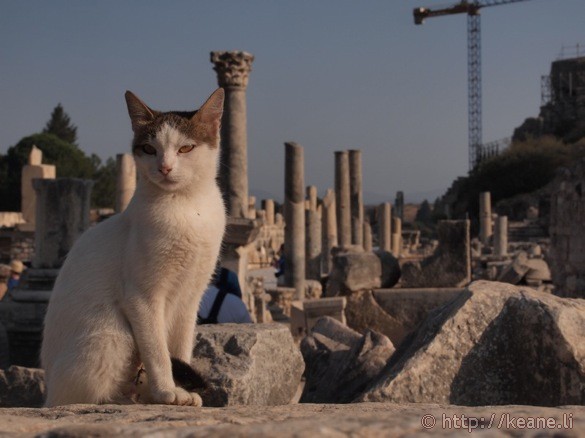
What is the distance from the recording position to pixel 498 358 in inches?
150

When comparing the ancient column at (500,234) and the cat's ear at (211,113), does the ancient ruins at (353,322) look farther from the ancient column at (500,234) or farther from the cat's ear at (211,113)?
the ancient column at (500,234)

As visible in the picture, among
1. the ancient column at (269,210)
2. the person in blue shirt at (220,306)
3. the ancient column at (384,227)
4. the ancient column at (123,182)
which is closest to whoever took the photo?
the person in blue shirt at (220,306)

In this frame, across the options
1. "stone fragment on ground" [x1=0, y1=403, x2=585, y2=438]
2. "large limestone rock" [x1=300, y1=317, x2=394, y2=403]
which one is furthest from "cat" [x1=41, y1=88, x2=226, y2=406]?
"large limestone rock" [x1=300, y1=317, x2=394, y2=403]

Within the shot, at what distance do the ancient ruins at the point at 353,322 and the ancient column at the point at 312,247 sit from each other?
5 centimetres

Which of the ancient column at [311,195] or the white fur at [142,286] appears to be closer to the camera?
the white fur at [142,286]

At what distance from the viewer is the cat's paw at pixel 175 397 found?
2910mm

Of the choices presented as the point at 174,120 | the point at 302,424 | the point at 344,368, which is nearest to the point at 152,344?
the point at 174,120

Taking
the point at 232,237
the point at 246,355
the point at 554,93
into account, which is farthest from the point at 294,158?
the point at 554,93

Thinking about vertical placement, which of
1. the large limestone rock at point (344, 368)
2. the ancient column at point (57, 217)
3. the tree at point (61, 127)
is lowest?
the large limestone rock at point (344, 368)

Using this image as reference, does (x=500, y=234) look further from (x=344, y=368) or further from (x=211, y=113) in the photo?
(x=211, y=113)

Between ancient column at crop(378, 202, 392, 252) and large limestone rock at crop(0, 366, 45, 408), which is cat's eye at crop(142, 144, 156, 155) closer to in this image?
large limestone rock at crop(0, 366, 45, 408)

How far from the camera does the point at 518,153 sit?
5788cm

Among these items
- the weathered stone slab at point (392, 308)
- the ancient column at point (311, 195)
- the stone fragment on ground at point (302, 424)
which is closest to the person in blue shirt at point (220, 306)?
the stone fragment on ground at point (302, 424)

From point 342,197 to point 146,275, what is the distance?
24541 mm
